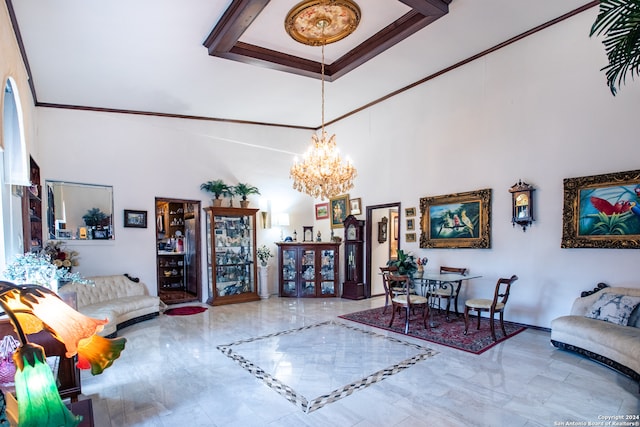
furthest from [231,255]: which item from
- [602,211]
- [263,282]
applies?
[602,211]

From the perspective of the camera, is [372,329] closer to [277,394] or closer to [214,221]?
[277,394]

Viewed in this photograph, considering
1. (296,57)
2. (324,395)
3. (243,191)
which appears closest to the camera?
(324,395)

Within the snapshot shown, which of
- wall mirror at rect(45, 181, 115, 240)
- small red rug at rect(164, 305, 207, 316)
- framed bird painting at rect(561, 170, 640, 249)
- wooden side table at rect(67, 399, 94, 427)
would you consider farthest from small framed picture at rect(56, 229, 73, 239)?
framed bird painting at rect(561, 170, 640, 249)

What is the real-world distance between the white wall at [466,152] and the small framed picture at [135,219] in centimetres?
14

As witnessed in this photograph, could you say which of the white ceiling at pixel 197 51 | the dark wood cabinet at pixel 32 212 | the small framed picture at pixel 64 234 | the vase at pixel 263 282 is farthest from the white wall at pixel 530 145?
the small framed picture at pixel 64 234

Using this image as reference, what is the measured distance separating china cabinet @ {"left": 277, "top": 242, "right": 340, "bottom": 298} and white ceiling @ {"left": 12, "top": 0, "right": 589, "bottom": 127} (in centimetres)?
320

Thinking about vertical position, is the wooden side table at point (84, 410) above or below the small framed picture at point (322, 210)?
below

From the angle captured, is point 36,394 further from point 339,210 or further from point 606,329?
point 339,210

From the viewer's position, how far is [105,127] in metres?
6.07

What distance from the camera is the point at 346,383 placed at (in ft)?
10.7

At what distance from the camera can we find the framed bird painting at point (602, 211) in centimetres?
402

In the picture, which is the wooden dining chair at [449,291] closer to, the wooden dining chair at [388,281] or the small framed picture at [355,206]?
the wooden dining chair at [388,281]

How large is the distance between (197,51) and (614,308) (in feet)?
20.0

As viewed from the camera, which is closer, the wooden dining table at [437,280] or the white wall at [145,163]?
the wooden dining table at [437,280]
